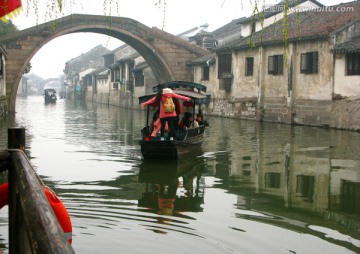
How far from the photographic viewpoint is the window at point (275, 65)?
950 inches

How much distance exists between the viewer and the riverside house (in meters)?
20.5

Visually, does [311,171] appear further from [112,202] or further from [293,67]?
[293,67]

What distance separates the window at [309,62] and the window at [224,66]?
6028 mm

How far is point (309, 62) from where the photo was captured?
73.5 feet

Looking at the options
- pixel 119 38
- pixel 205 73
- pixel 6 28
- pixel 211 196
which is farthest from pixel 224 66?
pixel 211 196

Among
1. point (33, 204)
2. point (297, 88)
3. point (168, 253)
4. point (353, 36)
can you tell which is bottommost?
point (168, 253)

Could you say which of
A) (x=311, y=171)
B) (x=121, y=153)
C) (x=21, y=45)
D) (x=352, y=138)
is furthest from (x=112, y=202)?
(x=21, y=45)

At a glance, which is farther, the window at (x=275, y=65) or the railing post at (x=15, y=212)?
the window at (x=275, y=65)

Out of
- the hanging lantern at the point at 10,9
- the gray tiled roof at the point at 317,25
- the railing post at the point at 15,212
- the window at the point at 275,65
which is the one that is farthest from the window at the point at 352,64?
the railing post at the point at 15,212

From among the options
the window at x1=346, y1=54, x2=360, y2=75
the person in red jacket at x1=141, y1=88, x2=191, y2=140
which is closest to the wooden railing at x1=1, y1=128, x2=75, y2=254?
the person in red jacket at x1=141, y1=88, x2=191, y2=140

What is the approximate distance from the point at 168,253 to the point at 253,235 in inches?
45.5

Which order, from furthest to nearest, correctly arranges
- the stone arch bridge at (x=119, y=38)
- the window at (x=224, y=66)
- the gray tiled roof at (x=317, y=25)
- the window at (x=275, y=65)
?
the stone arch bridge at (x=119, y=38)
the window at (x=224, y=66)
the window at (x=275, y=65)
the gray tiled roof at (x=317, y=25)

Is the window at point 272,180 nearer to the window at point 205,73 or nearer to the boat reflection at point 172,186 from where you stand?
the boat reflection at point 172,186

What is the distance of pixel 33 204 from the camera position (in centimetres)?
233
